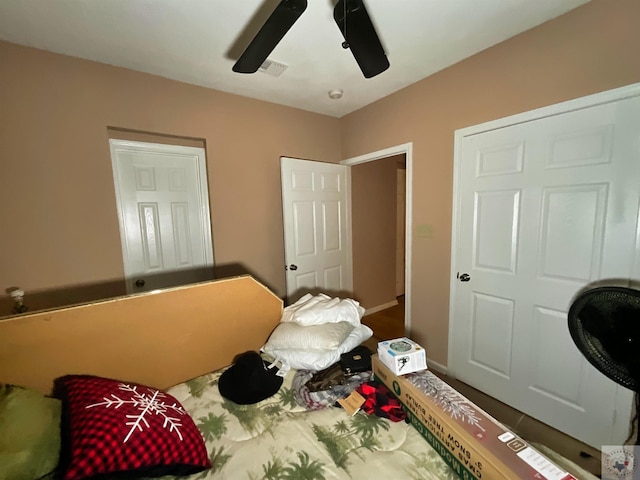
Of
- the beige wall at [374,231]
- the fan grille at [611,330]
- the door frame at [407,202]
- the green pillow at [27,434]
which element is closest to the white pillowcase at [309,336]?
the green pillow at [27,434]

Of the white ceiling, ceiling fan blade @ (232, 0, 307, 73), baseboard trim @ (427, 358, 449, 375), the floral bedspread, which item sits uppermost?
the white ceiling

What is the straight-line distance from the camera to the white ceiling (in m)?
1.40

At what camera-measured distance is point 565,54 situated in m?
1.52

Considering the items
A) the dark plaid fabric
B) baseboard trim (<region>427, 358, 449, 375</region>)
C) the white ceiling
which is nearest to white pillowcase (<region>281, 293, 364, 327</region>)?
the dark plaid fabric

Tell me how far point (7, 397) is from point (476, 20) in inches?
109

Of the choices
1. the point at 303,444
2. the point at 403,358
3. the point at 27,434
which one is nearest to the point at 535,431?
the point at 403,358

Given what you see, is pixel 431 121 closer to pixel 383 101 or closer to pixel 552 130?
pixel 383 101

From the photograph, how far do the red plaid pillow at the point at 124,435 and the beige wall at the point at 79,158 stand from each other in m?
1.15

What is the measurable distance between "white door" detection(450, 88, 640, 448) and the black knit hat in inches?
63.3

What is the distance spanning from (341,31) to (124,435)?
1.80 metres

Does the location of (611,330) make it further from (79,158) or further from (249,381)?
(79,158)

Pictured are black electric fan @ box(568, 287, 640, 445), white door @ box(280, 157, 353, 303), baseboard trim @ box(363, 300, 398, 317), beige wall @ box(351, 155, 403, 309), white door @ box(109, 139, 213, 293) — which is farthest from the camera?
baseboard trim @ box(363, 300, 398, 317)

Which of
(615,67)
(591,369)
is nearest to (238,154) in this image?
(615,67)

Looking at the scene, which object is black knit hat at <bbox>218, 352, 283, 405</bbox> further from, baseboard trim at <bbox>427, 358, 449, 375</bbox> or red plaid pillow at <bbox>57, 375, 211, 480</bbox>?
baseboard trim at <bbox>427, 358, 449, 375</bbox>
